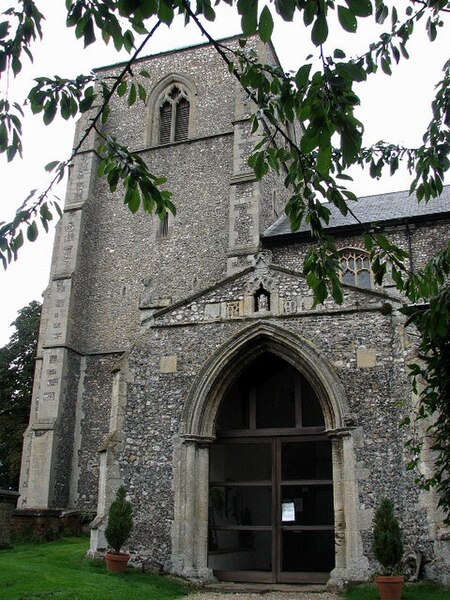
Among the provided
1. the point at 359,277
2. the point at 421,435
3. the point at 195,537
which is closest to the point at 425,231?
the point at 359,277

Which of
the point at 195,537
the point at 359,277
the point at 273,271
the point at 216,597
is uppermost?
the point at 359,277

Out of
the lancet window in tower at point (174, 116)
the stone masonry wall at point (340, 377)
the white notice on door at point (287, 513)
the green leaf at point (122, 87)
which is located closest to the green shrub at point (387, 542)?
the stone masonry wall at point (340, 377)

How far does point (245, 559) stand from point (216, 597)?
382 cm

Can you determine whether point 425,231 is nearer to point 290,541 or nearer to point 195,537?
point 290,541

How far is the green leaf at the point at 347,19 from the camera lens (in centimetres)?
276

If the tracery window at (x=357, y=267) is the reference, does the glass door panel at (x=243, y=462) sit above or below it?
below

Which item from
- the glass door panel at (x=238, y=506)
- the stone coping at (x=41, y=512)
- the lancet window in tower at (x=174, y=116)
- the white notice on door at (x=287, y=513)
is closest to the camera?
the white notice on door at (x=287, y=513)

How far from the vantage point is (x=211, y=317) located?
11766 mm

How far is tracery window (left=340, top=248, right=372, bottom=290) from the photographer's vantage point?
747 inches

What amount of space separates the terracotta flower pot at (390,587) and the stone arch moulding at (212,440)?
103 centimetres

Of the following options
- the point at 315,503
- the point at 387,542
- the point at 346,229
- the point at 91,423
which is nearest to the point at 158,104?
the point at 346,229

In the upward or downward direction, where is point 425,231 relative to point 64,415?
upward

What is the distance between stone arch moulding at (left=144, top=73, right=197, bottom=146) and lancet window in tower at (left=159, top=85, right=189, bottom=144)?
0.53ft

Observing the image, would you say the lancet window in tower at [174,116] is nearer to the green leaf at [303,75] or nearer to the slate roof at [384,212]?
the slate roof at [384,212]
